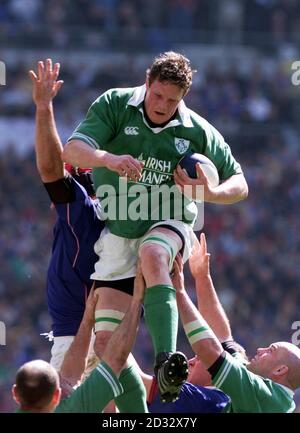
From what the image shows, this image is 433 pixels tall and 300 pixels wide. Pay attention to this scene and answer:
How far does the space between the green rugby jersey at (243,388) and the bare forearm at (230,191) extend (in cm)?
86

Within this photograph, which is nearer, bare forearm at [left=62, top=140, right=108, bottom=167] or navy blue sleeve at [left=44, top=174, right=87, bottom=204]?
bare forearm at [left=62, top=140, right=108, bottom=167]

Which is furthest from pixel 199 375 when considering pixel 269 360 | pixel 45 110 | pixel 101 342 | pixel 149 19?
pixel 149 19

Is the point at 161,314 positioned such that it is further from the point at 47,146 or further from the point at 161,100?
the point at 47,146

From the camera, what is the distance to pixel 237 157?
21.2 metres

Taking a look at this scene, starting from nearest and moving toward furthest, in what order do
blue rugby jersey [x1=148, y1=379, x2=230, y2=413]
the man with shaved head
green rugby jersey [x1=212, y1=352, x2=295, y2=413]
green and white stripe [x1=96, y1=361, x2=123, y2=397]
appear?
the man with shaved head
green and white stripe [x1=96, y1=361, x2=123, y2=397]
green rugby jersey [x1=212, y1=352, x2=295, y2=413]
blue rugby jersey [x1=148, y1=379, x2=230, y2=413]

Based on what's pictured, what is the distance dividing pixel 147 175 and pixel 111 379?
1.33m

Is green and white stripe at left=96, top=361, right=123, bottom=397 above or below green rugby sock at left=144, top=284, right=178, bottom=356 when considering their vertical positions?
below

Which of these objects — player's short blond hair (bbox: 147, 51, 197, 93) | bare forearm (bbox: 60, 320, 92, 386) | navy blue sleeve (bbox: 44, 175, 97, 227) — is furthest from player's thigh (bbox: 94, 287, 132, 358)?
player's short blond hair (bbox: 147, 51, 197, 93)

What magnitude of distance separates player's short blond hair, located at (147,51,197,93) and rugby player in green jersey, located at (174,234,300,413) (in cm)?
97

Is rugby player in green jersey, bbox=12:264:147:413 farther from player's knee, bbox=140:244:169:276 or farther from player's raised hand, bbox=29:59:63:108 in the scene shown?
player's raised hand, bbox=29:59:63:108

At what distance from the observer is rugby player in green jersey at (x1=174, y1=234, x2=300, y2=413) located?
6352 mm

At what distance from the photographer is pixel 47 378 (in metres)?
5.44

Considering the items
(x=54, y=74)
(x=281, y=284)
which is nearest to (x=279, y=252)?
(x=281, y=284)
